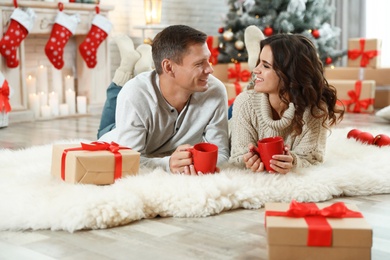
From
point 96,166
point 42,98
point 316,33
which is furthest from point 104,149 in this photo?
point 316,33

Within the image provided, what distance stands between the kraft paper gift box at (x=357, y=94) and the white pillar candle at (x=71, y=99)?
2.19 m

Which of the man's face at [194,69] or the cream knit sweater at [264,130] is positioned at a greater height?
the man's face at [194,69]

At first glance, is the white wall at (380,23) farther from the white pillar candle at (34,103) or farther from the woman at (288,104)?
the woman at (288,104)

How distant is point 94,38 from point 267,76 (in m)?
3.03

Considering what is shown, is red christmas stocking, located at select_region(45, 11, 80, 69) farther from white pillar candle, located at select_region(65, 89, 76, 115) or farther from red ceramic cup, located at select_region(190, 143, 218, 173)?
red ceramic cup, located at select_region(190, 143, 218, 173)

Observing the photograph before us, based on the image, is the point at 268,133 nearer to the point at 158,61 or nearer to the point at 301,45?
the point at 301,45

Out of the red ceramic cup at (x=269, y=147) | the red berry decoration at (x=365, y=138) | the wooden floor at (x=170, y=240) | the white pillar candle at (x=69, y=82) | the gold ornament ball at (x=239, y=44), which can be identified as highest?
the gold ornament ball at (x=239, y=44)

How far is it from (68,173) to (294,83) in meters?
0.89

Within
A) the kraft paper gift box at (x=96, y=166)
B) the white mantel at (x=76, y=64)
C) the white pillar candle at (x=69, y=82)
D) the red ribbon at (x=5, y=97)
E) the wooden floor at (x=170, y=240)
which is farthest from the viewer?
the white pillar candle at (x=69, y=82)

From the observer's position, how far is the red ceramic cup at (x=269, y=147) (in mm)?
2088

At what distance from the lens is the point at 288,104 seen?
7.74 feet

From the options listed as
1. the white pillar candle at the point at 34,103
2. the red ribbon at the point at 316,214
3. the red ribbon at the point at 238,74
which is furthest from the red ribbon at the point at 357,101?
the red ribbon at the point at 316,214

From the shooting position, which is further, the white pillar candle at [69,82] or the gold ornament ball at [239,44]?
the gold ornament ball at [239,44]

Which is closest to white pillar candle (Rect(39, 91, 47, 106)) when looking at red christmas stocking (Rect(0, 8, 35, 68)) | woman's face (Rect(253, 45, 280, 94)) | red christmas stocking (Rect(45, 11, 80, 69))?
red christmas stocking (Rect(45, 11, 80, 69))
